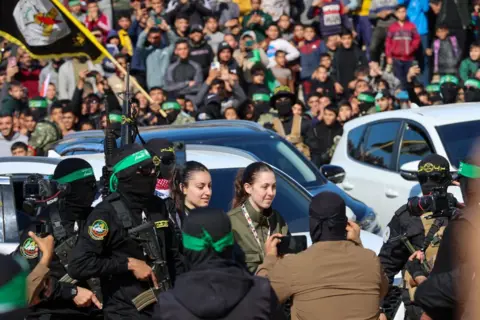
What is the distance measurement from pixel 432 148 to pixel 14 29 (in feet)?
15.2

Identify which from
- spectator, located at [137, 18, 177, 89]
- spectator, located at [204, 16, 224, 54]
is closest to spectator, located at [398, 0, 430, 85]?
spectator, located at [204, 16, 224, 54]

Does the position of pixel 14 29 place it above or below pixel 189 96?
above

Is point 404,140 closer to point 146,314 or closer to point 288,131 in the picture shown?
point 288,131

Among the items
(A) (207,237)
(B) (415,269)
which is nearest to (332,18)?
(B) (415,269)

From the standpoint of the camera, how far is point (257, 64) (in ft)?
65.6

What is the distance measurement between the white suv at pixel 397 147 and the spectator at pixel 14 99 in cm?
748

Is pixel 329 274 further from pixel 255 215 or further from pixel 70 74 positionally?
pixel 70 74

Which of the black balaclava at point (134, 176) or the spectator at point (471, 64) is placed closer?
the black balaclava at point (134, 176)

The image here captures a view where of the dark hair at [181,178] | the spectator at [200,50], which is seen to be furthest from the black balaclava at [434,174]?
the spectator at [200,50]

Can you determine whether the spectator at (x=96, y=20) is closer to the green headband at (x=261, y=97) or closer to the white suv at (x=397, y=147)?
the green headband at (x=261, y=97)

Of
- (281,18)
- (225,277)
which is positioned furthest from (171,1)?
(225,277)

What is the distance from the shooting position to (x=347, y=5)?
72.0 ft

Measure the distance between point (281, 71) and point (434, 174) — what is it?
12696mm

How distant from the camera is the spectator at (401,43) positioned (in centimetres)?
2067
